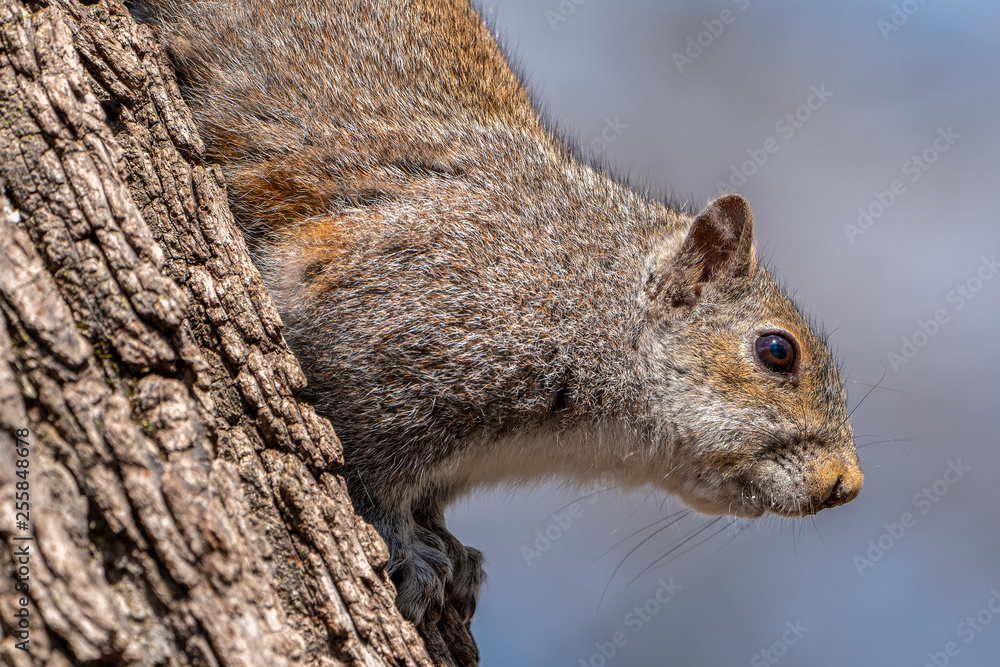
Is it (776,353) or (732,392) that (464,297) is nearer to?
(732,392)

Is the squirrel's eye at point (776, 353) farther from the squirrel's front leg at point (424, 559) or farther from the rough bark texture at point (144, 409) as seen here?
the rough bark texture at point (144, 409)

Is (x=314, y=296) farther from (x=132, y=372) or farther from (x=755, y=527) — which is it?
(x=755, y=527)

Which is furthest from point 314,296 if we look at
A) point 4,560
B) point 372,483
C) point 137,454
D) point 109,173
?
point 4,560

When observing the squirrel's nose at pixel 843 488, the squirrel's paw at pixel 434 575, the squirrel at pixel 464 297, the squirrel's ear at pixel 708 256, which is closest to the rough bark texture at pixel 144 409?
the squirrel's paw at pixel 434 575

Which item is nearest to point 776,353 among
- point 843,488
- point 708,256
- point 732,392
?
point 732,392

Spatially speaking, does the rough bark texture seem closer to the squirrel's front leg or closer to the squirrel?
the squirrel's front leg
